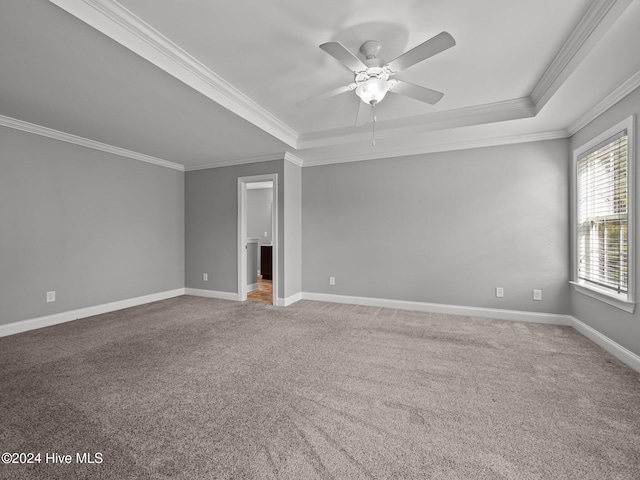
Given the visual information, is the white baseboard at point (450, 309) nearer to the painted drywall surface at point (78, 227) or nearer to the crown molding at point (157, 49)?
the painted drywall surface at point (78, 227)

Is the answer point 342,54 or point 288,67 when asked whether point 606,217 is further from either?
point 288,67

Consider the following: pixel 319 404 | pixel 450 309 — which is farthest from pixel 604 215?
pixel 319 404

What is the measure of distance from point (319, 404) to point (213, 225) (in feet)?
12.7

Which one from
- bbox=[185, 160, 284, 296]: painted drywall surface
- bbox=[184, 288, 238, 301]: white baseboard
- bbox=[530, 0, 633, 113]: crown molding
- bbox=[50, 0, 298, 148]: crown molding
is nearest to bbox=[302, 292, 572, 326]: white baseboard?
bbox=[184, 288, 238, 301]: white baseboard

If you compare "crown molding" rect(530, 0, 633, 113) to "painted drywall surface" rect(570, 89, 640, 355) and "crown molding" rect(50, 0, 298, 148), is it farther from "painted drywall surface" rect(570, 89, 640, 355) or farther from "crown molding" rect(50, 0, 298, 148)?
"crown molding" rect(50, 0, 298, 148)

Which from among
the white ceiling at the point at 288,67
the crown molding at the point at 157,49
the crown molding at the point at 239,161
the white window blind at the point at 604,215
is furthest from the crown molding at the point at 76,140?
the white window blind at the point at 604,215

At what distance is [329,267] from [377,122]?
229 cm

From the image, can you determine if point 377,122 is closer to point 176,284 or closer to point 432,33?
point 432,33

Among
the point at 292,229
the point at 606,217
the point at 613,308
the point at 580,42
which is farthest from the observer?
the point at 292,229

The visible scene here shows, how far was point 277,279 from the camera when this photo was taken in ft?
14.3

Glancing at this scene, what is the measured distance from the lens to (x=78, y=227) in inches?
145

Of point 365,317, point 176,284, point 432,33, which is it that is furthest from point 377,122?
point 176,284

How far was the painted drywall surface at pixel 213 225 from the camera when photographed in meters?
4.73

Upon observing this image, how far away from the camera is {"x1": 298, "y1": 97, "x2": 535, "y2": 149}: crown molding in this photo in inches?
119
